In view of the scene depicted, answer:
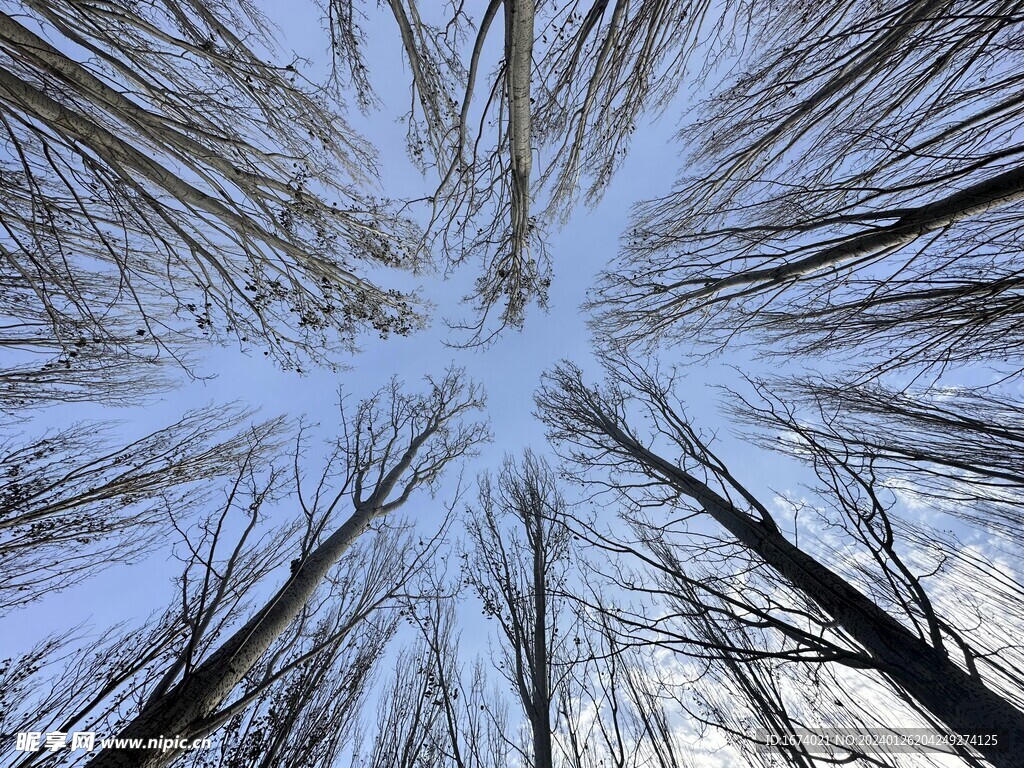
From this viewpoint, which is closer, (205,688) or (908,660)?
(908,660)

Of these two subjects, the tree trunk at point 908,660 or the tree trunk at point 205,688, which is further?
the tree trunk at point 205,688

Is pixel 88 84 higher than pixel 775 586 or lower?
higher

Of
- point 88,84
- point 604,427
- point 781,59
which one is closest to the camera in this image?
point 88,84

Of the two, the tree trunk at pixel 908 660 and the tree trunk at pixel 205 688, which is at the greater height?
the tree trunk at pixel 908 660

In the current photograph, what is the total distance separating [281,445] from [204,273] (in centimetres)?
438

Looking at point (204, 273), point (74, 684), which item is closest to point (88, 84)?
point (204, 273)

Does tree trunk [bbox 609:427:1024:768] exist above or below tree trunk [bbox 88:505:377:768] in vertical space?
above

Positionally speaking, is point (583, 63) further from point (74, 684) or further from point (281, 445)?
point (74, 684)

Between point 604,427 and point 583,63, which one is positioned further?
point 604,427

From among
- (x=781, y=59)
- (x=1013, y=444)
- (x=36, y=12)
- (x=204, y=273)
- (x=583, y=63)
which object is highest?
(x=781, y=59)

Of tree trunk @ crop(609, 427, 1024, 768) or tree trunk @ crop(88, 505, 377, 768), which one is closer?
tree trunk @ crop(609, 427, 1024, 768)

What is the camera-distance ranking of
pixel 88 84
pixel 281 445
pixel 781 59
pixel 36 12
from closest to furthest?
pixel 88 84
pixel 36 12
pixel 781 59
pixel 281 445

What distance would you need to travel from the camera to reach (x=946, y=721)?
1.95m

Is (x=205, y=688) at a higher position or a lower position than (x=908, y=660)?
lower
